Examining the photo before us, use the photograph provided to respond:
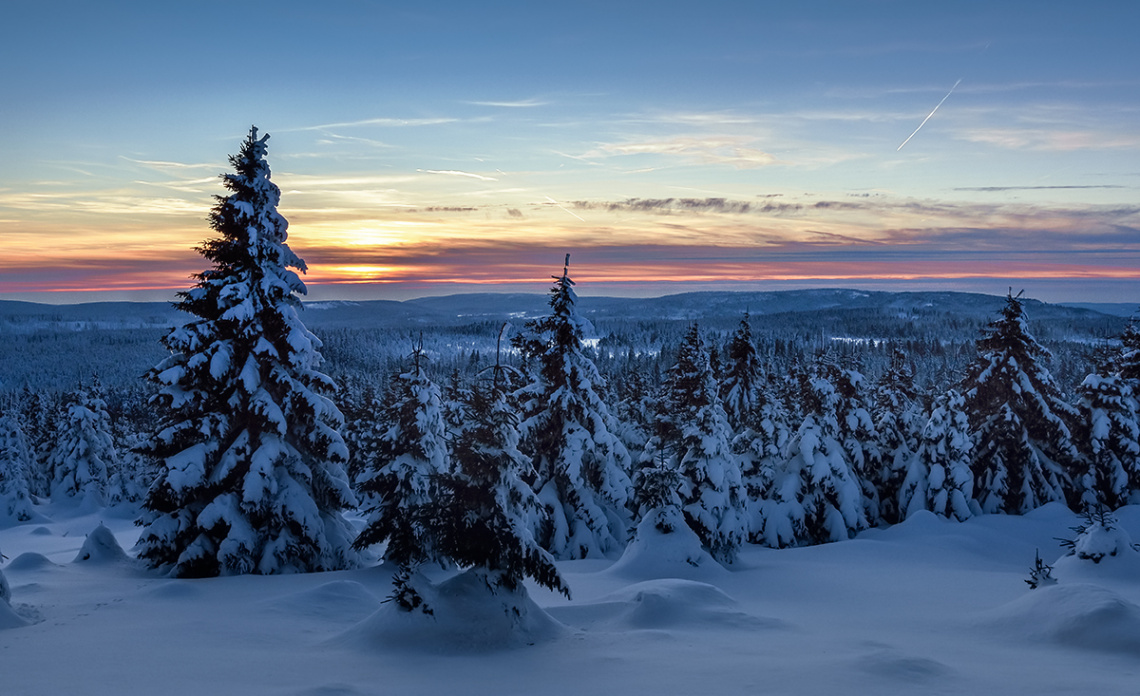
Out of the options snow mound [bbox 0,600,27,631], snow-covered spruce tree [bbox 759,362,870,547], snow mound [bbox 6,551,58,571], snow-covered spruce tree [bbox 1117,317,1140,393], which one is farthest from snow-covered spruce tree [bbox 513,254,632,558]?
snow-covered spruce tree [bbox 1117,317,1140,393]

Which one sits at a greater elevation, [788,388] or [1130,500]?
[788,388]

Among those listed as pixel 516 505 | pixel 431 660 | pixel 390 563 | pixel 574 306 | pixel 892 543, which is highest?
pixel 574 306

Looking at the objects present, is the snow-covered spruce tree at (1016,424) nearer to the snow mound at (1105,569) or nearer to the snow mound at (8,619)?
the snow mound at (1105,569)

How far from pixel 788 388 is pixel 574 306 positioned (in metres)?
22.9

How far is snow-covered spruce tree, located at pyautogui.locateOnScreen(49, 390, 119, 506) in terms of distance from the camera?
56.5 m

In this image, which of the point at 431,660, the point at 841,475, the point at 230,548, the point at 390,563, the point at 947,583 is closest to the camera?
the point at 431,660

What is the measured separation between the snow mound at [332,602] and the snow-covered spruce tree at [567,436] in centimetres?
1025

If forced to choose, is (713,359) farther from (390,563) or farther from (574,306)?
(390,563)

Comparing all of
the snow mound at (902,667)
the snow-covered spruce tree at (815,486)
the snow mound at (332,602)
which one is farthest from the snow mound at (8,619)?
the snow-covered spruce tree at (815,486)

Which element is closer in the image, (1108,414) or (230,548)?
(230,548)

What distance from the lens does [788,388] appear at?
44.3 metres

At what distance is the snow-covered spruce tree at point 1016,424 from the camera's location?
111 ft

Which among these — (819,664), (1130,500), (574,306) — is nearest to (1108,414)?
(1130,500)

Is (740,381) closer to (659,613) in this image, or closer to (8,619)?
(659,613)
